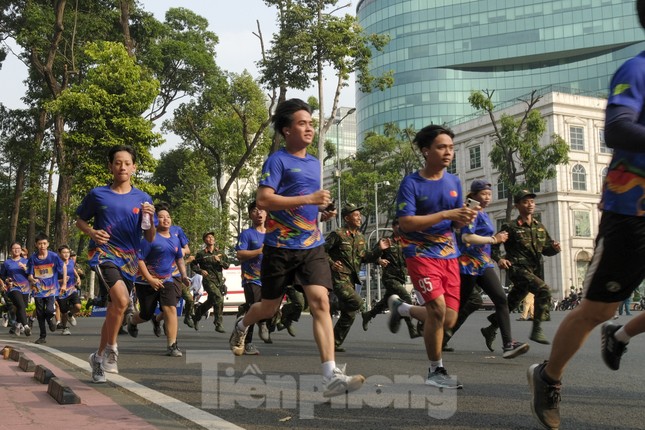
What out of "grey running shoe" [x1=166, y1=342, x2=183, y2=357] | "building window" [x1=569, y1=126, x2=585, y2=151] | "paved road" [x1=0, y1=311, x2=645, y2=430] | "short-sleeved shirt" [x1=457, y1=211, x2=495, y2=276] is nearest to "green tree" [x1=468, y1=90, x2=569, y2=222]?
"building window" [x1=569, y1=126, x2=585, y2=151]

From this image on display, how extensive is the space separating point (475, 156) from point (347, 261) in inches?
2048

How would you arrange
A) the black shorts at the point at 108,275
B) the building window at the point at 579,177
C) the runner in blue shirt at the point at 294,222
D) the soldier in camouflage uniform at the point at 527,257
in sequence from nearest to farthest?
1. the runner in blue shirt at the point at 294,222
2. the black shorts at the point at 108,275
3. the soldier in camouflage uniform at the point at 527,257
4. the building window at the point at 579,177

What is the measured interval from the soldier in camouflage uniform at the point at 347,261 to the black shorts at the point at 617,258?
616 cm

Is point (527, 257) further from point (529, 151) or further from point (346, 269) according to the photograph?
point (529, 151)

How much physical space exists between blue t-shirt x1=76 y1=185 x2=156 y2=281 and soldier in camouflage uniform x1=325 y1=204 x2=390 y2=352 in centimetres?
375

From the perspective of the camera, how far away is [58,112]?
83.8ft

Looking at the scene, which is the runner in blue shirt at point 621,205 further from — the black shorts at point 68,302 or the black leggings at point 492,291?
the black shorts at point 68,302

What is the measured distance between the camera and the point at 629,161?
338 centimetres

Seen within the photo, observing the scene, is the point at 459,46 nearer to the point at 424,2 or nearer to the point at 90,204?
the point at 424,2

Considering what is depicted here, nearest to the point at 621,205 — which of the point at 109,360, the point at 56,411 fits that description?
the point at 56,411

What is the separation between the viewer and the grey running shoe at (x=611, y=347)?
402cm

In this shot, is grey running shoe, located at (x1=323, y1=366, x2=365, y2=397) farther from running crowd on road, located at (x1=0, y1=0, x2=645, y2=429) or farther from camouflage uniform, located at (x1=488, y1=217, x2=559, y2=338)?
camouflage uniform, located at (x1=488, y1=217, x2=559, y2=338)

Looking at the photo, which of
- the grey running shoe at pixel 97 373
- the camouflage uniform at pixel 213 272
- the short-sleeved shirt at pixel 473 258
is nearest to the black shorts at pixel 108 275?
the grey running shoe at pixel 97 373

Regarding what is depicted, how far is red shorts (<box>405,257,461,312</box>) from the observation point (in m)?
5.61
